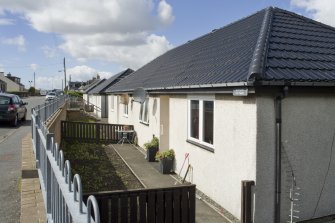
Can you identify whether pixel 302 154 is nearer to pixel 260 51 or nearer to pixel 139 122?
pixel 260 51

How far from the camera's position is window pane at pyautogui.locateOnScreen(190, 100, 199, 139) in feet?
31.2

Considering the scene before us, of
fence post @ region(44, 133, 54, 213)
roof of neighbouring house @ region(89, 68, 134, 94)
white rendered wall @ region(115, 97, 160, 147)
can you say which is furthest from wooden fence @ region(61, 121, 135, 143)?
roof of neighbouring house @ region(89, 68, 134, 94)

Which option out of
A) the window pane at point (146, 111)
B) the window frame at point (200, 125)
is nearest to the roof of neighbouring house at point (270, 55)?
the window frame at point (200, 125)

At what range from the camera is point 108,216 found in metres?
5.42

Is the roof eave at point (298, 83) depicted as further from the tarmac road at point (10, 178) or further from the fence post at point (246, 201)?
the tarmac road at point (10, 178)

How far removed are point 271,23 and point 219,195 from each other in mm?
4927

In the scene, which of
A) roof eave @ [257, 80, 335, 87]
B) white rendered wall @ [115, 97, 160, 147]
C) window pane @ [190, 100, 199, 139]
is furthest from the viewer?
white rendered wall @ [115, 97, 160, 147]

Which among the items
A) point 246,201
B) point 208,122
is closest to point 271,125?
point 246,201

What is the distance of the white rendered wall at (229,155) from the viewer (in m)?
6.75

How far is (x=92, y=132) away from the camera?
18156 millimetres

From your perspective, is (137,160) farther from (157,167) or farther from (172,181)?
(172,181)

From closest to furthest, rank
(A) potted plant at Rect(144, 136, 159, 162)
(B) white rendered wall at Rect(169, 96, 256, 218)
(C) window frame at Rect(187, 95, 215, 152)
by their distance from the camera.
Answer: (B) white rendered wall at Rect(169, 96, 256, 218)
(C) window frame at Rect(187, 95, 215, 152)
(A) potted plant at Rect(144, 136, 159, 162)

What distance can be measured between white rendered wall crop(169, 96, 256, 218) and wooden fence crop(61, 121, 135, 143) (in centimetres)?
931

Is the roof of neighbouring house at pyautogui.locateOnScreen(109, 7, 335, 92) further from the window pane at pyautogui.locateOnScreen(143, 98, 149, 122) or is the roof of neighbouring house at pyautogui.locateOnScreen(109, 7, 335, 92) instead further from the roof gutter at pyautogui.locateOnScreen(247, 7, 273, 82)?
the window pane at pyautogui.locateOnScreen(143, 98, 149, 122)
